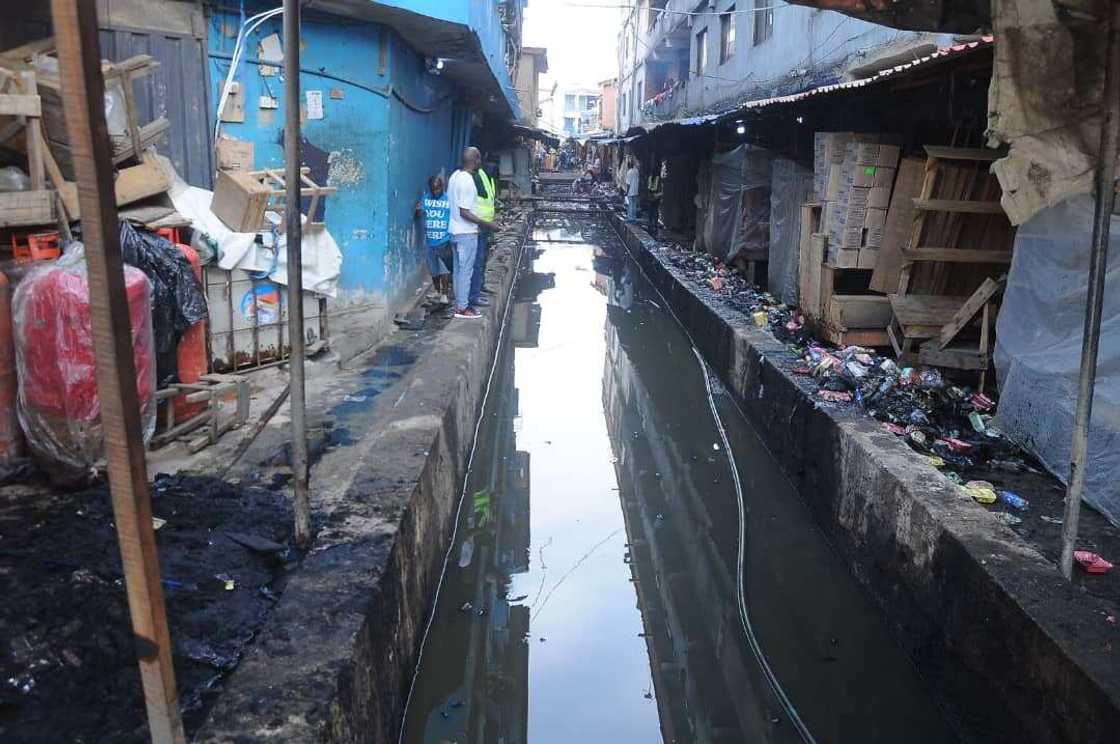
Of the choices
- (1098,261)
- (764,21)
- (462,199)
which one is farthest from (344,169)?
(764,21)

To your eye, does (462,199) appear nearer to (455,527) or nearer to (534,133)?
(455,527)

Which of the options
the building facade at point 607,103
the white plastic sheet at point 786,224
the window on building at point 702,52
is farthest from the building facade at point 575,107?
the white plastic sheet at point 786,224

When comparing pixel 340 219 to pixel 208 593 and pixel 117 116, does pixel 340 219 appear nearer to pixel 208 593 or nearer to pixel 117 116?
pixel 117 116

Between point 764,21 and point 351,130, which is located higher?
point 764,21

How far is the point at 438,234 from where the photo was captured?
355 inches

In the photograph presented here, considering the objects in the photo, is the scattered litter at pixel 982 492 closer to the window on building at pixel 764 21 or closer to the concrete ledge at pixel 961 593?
the concrete ledge at pixel 961 593

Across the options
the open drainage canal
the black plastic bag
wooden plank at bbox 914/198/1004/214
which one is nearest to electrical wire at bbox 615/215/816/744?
the open drainage canal

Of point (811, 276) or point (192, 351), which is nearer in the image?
point (192, 351)

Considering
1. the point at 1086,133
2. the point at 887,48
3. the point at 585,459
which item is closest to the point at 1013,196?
the point at 1086,133

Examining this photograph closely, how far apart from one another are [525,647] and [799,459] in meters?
2.81

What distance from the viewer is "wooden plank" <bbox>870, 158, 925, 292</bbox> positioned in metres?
7.27

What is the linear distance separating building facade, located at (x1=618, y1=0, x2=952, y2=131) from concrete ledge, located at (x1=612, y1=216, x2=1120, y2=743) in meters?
5.52

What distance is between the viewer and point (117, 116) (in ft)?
17.0

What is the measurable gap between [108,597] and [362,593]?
2.84ft
